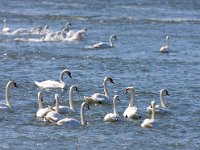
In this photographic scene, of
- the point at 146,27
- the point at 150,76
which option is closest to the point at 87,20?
the point at 146,27

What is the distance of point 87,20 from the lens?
53562 mm

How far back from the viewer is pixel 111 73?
1215 inches

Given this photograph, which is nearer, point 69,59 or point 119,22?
point 69,59

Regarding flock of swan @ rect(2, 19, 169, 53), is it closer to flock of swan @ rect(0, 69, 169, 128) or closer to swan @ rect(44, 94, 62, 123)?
flock of swan @ rect(0, 69, 169, 128)

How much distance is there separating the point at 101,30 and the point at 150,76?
1796 centimetres

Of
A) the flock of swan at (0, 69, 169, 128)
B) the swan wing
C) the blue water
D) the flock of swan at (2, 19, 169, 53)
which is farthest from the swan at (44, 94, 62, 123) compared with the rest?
the flock of swan at (2, 19, 169, 53)

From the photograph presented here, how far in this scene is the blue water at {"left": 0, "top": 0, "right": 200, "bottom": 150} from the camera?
20141 mm

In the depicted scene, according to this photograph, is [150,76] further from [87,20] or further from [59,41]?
[87,20]

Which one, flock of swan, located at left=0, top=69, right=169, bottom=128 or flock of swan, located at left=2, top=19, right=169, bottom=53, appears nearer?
flock of swan, located at left=0, top=69, right=169, bottom=128

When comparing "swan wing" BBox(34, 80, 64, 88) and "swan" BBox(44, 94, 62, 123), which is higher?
"swan wing" BBox(34, 80, 64, 88)

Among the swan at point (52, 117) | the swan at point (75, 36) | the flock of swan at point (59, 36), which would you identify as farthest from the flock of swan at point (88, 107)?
the swan at point (75, 36)

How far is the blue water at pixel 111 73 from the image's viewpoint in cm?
2014

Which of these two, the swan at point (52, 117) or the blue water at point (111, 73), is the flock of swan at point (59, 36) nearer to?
the blue water at point (111, 73)

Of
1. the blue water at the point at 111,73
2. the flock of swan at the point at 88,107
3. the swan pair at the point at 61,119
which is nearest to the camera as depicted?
the blue water at the point at 111,73
